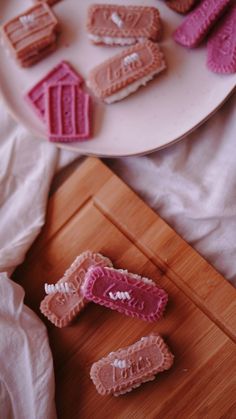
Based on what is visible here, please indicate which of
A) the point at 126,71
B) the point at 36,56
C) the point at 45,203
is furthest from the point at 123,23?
the point at 45,203

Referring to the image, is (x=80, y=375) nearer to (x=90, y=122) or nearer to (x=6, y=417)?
(x=6, y=417)

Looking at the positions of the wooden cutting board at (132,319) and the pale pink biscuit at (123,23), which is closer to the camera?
the wooden cutting board at (132,319)

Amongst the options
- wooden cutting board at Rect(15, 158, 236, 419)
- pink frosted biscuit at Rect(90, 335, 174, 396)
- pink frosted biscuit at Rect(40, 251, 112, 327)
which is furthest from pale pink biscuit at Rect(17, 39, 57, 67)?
pink frosted biscuit at Rect(90, 335, 174, 396)

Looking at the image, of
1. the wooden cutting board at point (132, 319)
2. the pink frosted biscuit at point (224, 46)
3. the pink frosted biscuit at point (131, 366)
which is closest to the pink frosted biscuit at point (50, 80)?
the wooden cutting board at point (132, 319)

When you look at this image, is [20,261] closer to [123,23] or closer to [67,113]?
[67,113]

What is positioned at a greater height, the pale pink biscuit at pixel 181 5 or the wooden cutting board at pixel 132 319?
the pale pink biscuit at pixel 181 5

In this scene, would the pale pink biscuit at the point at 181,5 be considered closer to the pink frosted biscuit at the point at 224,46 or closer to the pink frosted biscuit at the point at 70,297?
the pink frosted biscuit at the point at 224,46
